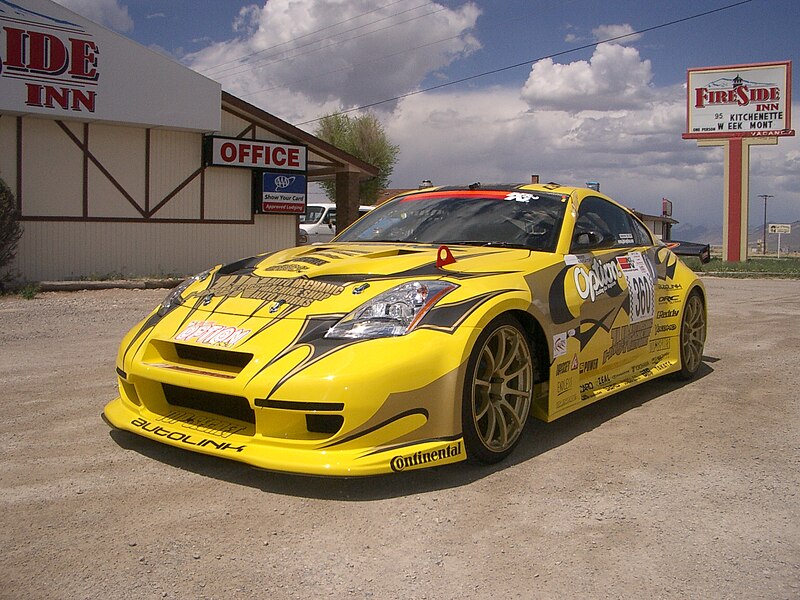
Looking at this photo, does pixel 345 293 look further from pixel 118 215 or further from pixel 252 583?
pixel 118 215

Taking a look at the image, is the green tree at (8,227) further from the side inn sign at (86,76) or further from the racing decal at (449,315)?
the racing decal at (449,315)

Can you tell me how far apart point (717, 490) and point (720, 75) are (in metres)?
32.0

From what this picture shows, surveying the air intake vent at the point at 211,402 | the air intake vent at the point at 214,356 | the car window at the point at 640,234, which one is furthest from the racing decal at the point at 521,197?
the air intake vent at the point at 211,402

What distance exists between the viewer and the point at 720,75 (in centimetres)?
3172

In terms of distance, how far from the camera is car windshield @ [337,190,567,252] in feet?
15.6

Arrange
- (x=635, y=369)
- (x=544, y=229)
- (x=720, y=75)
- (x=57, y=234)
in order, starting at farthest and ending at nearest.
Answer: (x=720, y=75), (x=57, y=234), (x=635, y=369), (x=544, y=229)

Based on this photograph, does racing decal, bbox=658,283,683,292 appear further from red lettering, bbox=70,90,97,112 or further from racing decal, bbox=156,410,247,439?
red lettering, bbox=70,90,97,112

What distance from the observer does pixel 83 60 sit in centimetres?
1350

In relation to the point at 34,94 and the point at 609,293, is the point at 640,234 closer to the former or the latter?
the point at 609,293

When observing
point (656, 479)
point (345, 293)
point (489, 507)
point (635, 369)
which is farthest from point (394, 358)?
point (635, 369)

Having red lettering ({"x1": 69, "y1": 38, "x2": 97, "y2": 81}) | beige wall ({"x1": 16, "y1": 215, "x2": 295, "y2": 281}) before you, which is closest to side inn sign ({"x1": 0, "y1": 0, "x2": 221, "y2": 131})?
red lettering ({"x1": 69, "y1": 38, "x2": 97, "y2": 81})

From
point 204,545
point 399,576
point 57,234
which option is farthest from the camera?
point 57,234

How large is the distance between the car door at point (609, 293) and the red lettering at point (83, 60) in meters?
11.0

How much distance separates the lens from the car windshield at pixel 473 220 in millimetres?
4742
